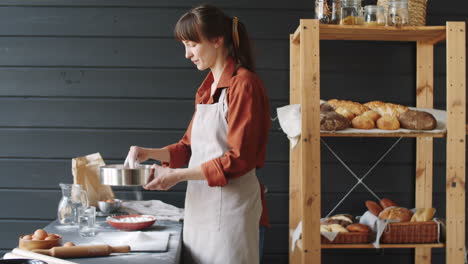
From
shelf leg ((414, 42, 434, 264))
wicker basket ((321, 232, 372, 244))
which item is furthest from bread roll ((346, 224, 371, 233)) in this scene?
shelf leg ((414, 42, 434, 264))

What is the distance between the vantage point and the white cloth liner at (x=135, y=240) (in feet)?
5.92

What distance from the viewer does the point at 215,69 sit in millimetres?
2039

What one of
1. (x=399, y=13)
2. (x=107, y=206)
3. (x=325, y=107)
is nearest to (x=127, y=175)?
(x=107, y=206)

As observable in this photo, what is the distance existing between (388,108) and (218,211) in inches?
44.3

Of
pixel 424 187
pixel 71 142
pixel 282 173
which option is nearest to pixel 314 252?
pixel 282 173

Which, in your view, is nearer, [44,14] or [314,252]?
[314,252]

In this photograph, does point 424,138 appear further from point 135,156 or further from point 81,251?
point 81,251

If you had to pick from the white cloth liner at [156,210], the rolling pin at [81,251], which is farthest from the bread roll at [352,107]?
the rolling pin at [81,251]

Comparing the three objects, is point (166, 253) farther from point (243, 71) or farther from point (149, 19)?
point (149, 19)

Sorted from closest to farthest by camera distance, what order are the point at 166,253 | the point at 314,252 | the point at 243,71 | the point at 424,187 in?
1. the point at 166,253
2. the point at 243,71
3. the point at 314,252
4. the point at 424,187

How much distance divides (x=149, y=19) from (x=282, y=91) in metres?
0.80

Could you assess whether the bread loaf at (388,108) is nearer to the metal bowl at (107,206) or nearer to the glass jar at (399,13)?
the glass jar at (399,13)

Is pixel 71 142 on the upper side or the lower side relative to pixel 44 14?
lower

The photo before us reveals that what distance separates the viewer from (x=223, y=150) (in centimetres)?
194
